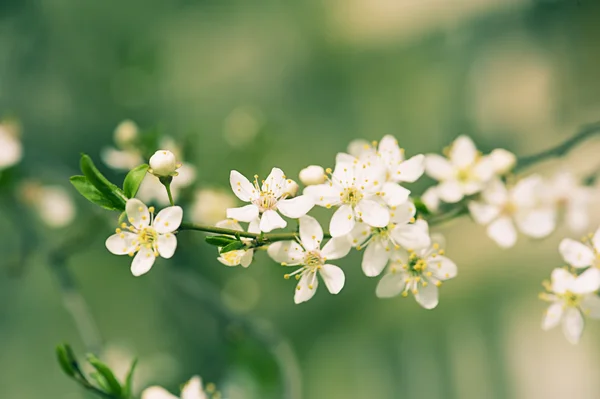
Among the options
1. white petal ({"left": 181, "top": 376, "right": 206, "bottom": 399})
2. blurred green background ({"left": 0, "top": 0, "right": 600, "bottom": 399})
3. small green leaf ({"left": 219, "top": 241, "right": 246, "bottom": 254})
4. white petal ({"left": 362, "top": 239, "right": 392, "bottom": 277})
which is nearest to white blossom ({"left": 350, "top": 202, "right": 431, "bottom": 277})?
white petal ({"left": 362, "top": 239, "right": 392, "bottom": 277})

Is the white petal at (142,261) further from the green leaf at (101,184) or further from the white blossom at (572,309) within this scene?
the white blossom at (572,309)

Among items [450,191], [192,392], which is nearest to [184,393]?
[192,392]

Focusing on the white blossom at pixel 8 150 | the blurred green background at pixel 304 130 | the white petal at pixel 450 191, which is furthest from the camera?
the blurred green background at pixel 304 130

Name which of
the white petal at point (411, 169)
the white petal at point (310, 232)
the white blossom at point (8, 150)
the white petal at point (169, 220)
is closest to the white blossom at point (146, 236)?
the white petal at point (169, 220)

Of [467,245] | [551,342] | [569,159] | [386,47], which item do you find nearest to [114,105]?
[386,47]

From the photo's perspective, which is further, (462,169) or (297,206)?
(462,169)

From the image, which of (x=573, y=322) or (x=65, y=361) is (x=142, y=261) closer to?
(x=65, y=361)

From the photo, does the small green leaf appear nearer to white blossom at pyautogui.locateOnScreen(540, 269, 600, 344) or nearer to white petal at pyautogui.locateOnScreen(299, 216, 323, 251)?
white petal at pyautogui.locateOnScreen(299, 216, 323, 251)
